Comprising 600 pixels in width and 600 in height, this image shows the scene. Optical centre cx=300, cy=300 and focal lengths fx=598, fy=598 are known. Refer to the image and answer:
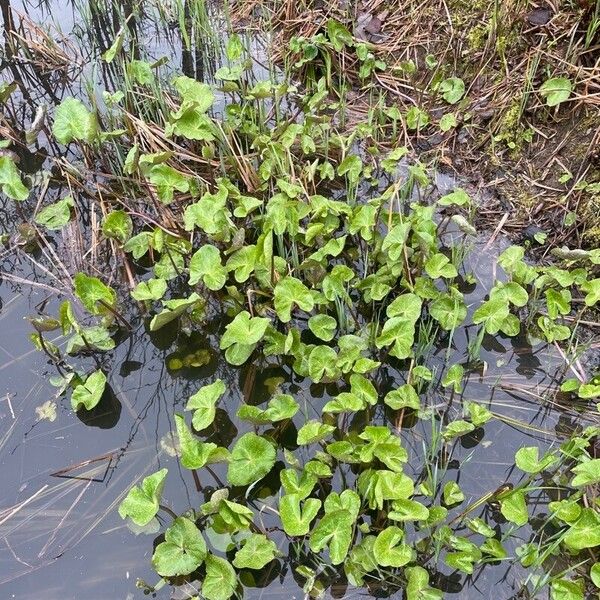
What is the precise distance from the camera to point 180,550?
1577 mm

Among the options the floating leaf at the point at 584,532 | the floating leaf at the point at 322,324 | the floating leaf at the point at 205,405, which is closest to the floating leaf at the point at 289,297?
the floating leaf at the point at 322,324

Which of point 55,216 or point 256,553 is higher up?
point 55,216

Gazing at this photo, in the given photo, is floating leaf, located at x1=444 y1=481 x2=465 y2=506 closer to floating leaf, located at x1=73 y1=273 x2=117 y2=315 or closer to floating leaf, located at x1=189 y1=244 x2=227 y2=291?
floating leaf, located at x1=189 y1=244 x2=227 y2=291

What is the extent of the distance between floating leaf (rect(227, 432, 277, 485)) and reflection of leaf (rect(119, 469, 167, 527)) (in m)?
0.21

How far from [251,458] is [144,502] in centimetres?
31

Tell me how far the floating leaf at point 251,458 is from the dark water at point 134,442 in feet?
0.39

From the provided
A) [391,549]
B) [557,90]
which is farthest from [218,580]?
Answer: [557,90]

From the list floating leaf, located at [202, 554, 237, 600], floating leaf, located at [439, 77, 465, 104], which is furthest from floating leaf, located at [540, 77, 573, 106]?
floating leaf, located at [202, 554, 237, 600]

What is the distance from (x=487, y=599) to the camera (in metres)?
1.55

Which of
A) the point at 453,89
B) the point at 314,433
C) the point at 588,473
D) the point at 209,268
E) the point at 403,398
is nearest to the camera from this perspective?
the point at 588,473

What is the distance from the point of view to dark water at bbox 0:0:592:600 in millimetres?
1625

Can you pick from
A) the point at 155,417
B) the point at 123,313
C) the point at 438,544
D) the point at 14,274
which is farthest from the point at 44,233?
the point at 438,544

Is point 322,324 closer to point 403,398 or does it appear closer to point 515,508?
point 403,398

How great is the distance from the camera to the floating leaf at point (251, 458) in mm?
1691
